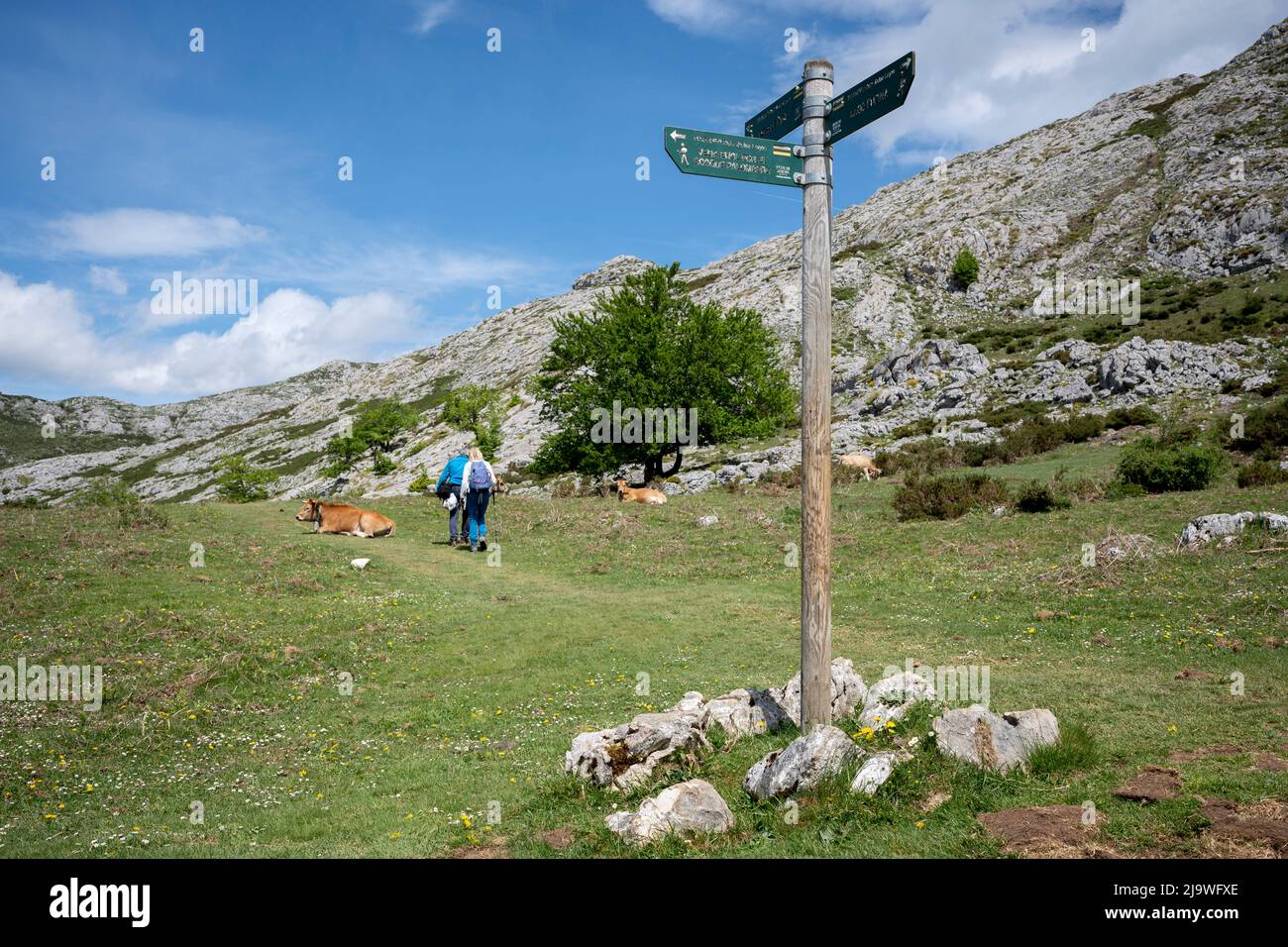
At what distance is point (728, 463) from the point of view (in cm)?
4572

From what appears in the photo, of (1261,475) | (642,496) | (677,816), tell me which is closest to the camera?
(677,816)

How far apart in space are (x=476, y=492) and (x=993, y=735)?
18.1 meters

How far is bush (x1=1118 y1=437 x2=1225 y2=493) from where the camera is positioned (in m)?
23.7

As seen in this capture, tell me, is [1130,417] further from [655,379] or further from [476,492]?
[476,492]

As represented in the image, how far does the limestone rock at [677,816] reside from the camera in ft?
20.7

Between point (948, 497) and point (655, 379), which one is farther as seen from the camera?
point (655, 379)

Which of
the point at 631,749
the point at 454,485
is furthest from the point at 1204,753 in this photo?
the point at 454,485

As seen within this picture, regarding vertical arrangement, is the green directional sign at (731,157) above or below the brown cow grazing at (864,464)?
above

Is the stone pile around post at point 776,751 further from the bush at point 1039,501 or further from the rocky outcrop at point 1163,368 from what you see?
the rocky outcrop at point 1163,368

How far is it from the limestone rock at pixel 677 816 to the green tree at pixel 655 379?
32989 mm

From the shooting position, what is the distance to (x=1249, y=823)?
5418 mm

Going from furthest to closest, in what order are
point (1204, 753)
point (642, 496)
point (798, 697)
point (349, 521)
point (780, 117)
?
point (642, 496), point (349, 521), point (798, 697), point (780, 117), point (1204, 753)

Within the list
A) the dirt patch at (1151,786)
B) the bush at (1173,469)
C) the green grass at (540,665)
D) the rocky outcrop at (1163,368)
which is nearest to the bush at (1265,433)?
the bush at (1173,469)
